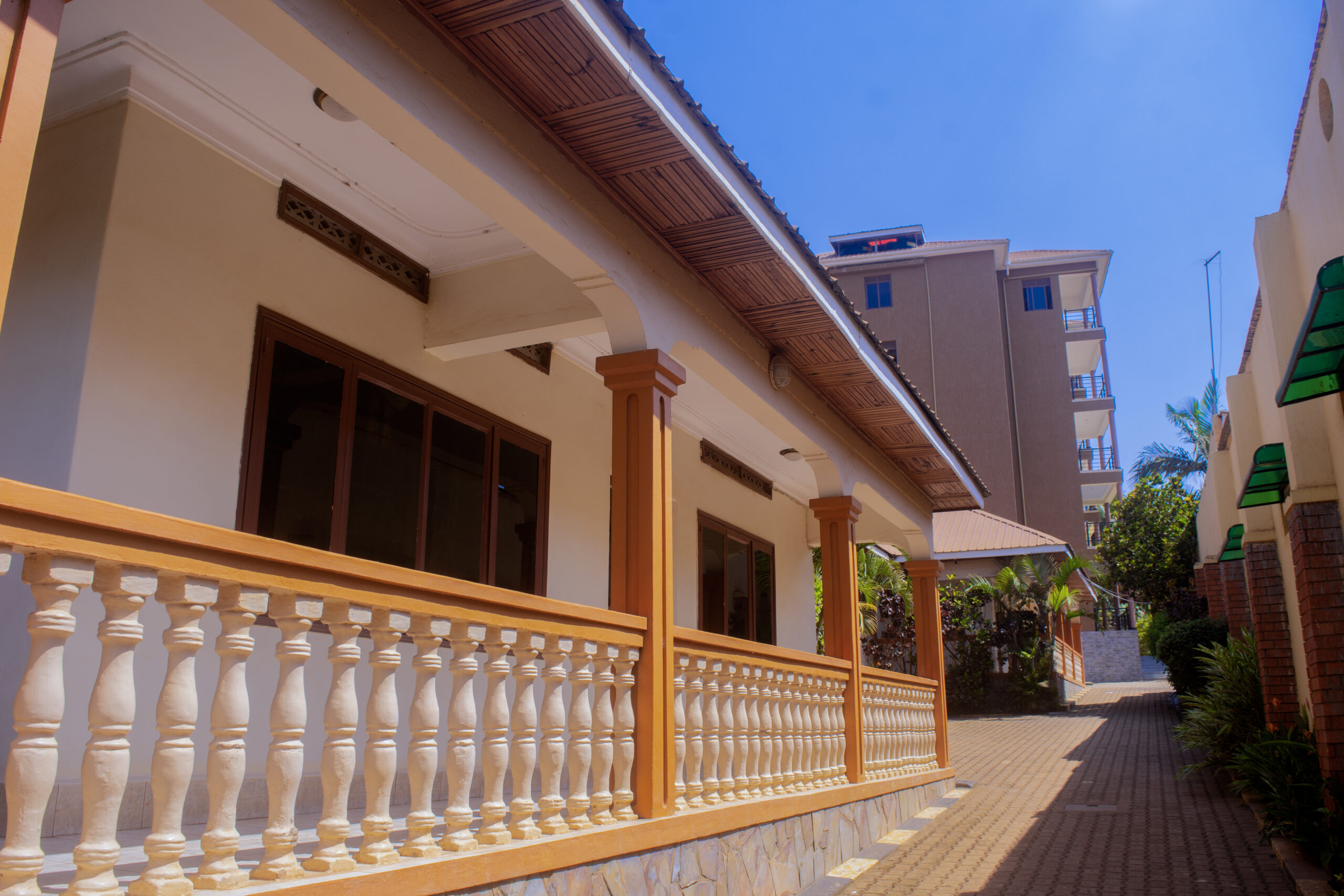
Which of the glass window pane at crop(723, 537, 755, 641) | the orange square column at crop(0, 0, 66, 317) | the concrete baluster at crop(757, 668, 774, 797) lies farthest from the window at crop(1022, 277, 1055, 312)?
the orange square column at crop(0, 0, 66, 317)

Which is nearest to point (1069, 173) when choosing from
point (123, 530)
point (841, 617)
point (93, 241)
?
point (841, 617)

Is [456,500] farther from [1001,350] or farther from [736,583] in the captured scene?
[1001,350]

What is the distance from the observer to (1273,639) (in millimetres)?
8664

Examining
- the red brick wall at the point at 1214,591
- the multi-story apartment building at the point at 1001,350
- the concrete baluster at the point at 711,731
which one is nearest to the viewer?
the concrete baluster at the point at 711,731

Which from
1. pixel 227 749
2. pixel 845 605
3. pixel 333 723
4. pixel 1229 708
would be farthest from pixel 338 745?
pixel 1229 708

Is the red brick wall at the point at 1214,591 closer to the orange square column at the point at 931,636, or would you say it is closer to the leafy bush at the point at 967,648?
the leafy bush at the point at 967,648

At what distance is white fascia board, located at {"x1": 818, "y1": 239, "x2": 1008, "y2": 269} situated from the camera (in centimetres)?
3145

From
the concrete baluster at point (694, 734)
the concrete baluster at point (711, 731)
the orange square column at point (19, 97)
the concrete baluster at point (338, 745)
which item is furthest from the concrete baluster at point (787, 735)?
the orange square column at point (19, 97)

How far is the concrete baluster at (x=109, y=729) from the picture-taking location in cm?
223

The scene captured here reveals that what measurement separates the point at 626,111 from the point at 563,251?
76 centimetres

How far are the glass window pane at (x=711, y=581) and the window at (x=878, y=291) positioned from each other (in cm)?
2329

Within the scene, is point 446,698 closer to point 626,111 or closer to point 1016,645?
point 626,111

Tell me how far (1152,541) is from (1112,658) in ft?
28.0

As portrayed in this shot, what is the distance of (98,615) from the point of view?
433 centimetres
